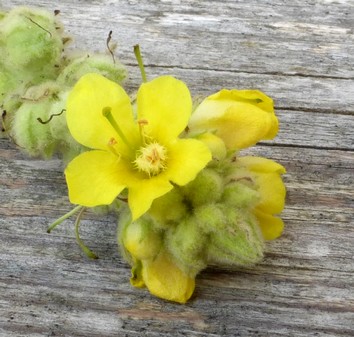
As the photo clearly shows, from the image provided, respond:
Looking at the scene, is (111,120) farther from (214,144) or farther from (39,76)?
(39,76)

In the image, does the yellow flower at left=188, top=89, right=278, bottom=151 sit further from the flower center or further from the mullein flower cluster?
the flower center

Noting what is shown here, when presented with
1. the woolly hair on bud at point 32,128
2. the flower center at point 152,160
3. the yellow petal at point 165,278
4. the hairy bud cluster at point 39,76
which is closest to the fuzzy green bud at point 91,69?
the hairy bud cluster at point 39,76

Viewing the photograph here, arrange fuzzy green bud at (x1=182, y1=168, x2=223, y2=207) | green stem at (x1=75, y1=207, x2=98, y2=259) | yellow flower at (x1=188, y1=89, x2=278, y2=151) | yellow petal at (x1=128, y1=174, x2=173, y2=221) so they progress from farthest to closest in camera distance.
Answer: green stem at (x1=75, y1=207, x2=98, y2=259) < yellow flower at (x1=188, y1=89, x2=278, y2=151) < fuzzy green bud at (x1=182, y1=168, x2=223, y2=207) < yellow petal at (x1=128, y1=174, x2=173, y2=221)

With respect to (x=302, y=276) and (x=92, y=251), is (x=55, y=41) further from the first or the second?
(x=302, y=276)

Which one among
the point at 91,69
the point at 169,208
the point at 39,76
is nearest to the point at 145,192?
the point at 169,208

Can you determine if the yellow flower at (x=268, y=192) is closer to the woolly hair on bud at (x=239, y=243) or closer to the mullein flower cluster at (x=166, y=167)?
the mullein flower cluster at (x=166, y=167)

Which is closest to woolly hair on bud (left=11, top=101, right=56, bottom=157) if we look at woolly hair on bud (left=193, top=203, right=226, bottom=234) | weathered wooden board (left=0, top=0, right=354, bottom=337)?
weathered wooden board (left=0, top=0, right=354, bottom=337)
